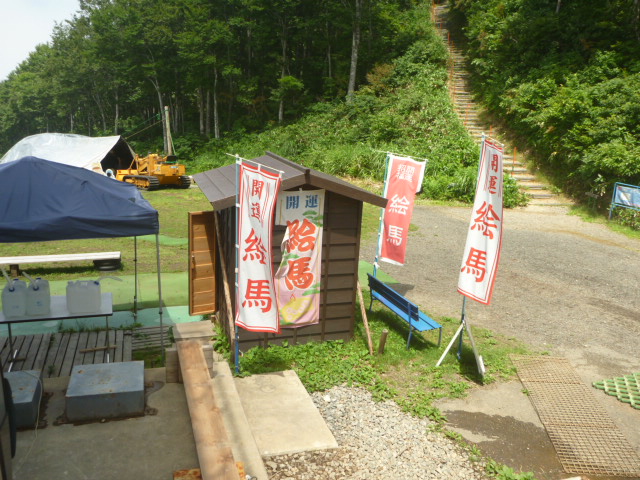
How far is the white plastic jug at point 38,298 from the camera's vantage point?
260 inches

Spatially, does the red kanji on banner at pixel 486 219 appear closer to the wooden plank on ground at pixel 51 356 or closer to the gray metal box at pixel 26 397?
the gray metal box at pixel 26 397

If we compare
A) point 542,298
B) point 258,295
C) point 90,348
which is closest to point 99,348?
point 90,348

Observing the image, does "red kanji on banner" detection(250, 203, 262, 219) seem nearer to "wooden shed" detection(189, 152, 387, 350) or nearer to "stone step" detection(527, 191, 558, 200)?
"wooden shed" detection(189, 152, 387, 350)

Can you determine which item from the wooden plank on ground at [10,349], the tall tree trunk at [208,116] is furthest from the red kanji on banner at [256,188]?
the tall tree trunk at [208,116]

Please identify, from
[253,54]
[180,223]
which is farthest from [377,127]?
[253,54]

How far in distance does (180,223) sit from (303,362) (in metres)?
10.5

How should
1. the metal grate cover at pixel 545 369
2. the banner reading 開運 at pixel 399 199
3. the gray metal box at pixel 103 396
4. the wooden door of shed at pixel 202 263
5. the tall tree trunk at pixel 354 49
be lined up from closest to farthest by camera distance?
the gray metal box at pixel 103 396 < the metal grate cover at pixel 545 369 < the wooden door of shed at pixel 202 263 < the banner reading 開運 at pixel 399 199 < the tall tree trunk at pixel 354 49

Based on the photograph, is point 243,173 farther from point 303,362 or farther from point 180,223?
point 180,223

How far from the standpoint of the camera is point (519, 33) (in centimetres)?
2495

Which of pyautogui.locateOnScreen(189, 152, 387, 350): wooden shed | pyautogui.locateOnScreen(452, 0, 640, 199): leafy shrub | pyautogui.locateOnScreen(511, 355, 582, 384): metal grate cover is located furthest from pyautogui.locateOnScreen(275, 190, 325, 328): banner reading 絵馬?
pyautogui.locateOnScreen(452, 0, 640, 199): leafy shrub

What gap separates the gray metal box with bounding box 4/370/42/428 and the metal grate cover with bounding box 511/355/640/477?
5.28 meters

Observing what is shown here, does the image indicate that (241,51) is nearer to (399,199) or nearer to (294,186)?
(399,199)

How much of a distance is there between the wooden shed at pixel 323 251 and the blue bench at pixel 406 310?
80 centimetres

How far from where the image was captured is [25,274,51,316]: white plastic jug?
6.61 meters
